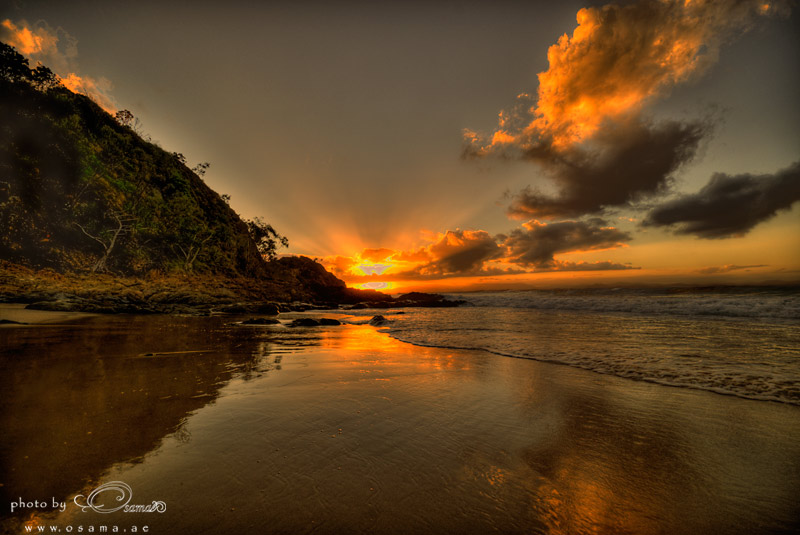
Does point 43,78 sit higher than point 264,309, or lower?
higher

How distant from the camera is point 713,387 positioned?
4262 mm

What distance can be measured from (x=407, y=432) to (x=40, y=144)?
3555 cm

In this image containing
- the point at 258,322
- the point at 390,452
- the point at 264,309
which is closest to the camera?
the point at 390,452

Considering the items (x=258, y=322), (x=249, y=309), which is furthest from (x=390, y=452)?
(x=249, y=309)

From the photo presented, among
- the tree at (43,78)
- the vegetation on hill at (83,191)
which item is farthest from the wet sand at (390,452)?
the tree at (43,78)

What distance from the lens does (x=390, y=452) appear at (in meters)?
2.35

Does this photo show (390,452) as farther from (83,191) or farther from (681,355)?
(83,191)

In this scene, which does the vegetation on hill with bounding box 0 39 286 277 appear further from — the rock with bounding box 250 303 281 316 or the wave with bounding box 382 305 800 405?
the wave with bounding box 382 305 800 405

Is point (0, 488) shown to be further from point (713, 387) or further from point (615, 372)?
point (713, 387)

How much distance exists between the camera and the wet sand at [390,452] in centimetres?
163
